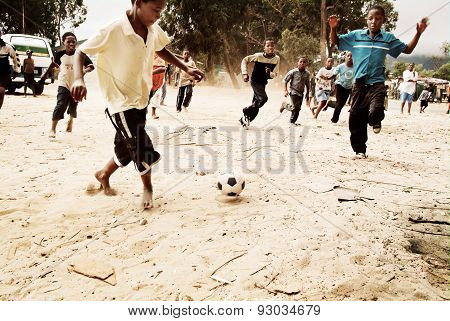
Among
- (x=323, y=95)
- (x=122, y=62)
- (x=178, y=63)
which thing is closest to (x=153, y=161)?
(x=122, y=62)

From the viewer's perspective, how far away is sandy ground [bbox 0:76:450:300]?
1947 mm

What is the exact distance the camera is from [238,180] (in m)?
3.22

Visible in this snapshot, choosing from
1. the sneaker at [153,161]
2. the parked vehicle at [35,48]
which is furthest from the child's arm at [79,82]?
the parked vehicle at [35,48]

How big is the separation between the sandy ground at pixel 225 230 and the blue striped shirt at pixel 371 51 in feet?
3.94

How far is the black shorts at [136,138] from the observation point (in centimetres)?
285

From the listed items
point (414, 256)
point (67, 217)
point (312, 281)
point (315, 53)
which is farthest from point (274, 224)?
point (315, 53)

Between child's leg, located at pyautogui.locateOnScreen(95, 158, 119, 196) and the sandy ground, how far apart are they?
0.11 metres

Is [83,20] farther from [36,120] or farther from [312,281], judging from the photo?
[312,281]

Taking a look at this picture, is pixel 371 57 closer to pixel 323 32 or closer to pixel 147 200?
pixel 147 200

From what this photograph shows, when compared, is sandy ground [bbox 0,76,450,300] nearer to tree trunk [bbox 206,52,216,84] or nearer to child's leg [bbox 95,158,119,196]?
child's leg [bbox 95,158,119,196]

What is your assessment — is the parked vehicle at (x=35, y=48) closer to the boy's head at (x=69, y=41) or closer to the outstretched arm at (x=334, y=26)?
the boy's head at (x=69, y=41)

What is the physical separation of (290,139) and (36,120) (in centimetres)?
556

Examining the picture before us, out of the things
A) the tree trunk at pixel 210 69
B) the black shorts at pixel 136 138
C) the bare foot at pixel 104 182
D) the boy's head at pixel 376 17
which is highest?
the tree trunk at pixel 210 69

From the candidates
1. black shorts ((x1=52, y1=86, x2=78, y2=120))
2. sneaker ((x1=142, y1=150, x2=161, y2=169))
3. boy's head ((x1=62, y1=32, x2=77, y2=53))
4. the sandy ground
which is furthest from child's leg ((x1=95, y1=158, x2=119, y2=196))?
boy's head ((x1=62, y1=32, x2=77, y2=53))
